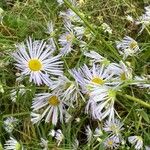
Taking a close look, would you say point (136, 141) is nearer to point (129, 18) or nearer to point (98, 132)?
point (98, 132)

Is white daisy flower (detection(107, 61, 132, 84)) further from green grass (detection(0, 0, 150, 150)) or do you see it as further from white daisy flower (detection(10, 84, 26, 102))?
white daisy flower (detection(10, 84, 26, 102))

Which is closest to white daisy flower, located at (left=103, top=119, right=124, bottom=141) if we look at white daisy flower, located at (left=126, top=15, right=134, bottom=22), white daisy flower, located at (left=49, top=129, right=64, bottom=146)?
white daisy flower, located at (left=49, top=129, right=64, bottom=146)

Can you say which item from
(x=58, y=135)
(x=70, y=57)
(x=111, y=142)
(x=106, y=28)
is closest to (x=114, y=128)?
(x=111, y=142)

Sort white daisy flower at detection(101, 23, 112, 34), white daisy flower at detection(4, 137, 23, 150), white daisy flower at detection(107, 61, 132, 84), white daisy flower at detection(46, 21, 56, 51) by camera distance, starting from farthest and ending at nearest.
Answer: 1. white daisy flower at detection(101, 23, 112, 34)
2. white daisy flower at detection(46, 21, 56, 51)
3. white daisy flower at detection(4, 137, 23, 150)
4. white daisy flower at detection(107, 61, 132, 84)

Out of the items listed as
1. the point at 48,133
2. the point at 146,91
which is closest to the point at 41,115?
the point at 48,133

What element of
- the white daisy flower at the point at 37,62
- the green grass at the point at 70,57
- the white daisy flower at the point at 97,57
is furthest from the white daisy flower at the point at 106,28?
the white daisy flower at the point at 37,62

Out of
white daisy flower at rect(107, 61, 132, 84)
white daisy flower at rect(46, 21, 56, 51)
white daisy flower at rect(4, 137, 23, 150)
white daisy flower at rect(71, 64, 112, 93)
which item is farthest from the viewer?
white daisy flower at rect(46, 21, 56, 51)
